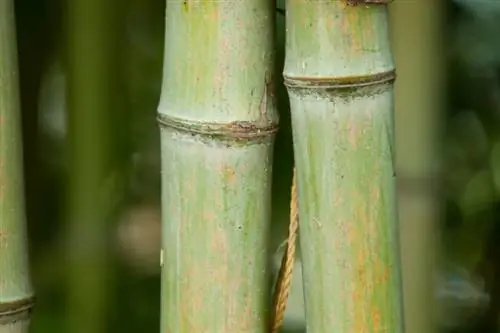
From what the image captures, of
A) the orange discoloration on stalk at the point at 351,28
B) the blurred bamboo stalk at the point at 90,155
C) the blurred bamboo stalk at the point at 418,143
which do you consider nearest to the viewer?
the orange discoloration on stalk at the point at 351,28

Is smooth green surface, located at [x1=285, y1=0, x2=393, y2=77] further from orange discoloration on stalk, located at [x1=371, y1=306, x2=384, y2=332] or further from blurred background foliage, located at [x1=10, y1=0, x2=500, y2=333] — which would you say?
blurred background foliage, located at [x1=10, y1=0, x2=500, y2=333]

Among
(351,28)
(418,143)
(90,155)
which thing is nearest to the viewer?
(351,28)

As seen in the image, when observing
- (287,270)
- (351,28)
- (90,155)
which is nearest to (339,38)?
(351,28)

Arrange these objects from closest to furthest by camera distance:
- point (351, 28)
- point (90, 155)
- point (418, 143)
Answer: point (351, 28) → point (418, 143) → point (90, 155)

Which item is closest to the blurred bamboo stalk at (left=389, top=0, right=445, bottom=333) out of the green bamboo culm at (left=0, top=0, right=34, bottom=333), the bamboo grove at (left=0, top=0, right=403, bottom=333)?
the bamboo grove at (left=0, top=0, right=403, bottom=333)

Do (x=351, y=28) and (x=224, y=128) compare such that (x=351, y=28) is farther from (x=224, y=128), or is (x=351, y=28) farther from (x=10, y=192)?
(x=10, y=192)

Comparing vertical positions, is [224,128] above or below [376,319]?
above

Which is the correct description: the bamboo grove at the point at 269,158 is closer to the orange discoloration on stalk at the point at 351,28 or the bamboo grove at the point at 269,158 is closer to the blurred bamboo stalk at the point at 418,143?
the orange discoloration on stalk at the point at 351,28

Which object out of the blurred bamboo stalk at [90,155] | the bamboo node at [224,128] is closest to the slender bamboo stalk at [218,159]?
the bamboo node at [224,128]
